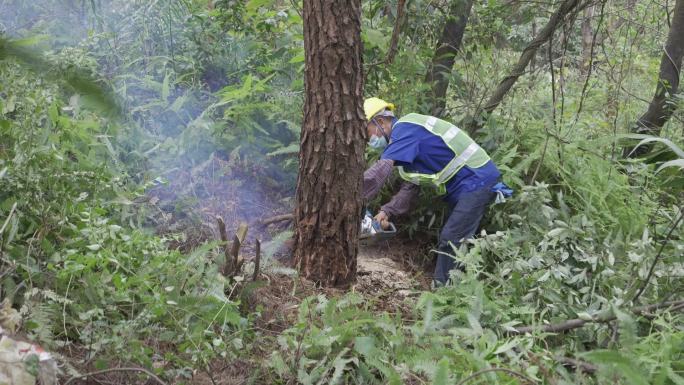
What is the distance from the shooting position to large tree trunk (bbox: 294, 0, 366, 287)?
3.71 m

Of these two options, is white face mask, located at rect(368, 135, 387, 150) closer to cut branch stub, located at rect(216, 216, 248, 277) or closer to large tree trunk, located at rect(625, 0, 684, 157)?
cut branch stub, located at rect(216, 216, 248, 277)

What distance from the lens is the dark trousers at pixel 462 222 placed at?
5082 millimetres

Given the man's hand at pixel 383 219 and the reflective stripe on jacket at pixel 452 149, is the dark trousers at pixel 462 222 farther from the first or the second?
the man's hand at pixel 383 219

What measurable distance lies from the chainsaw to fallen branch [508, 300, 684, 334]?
79.5 inches

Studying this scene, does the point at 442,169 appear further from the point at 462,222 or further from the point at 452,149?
the point at 462,222

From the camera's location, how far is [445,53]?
6.66 m

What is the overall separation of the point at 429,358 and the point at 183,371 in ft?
3.20

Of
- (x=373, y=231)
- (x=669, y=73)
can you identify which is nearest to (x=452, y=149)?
(x=373, y=231)

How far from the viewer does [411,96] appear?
6.03m

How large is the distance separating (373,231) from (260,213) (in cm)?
104

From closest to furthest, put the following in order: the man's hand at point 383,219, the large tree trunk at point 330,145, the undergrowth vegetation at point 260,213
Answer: the undergrowth vegetation at point 260,213 → the large tree trunk at point 330,145 → the man's hand at point 383,219

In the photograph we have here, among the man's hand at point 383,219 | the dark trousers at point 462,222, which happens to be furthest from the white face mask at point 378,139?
the dark trousers at point 462,222

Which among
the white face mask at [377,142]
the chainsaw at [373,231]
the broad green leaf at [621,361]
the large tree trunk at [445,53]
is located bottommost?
the chainsaw at [373,231]

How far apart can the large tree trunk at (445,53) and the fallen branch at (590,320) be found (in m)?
3.52
